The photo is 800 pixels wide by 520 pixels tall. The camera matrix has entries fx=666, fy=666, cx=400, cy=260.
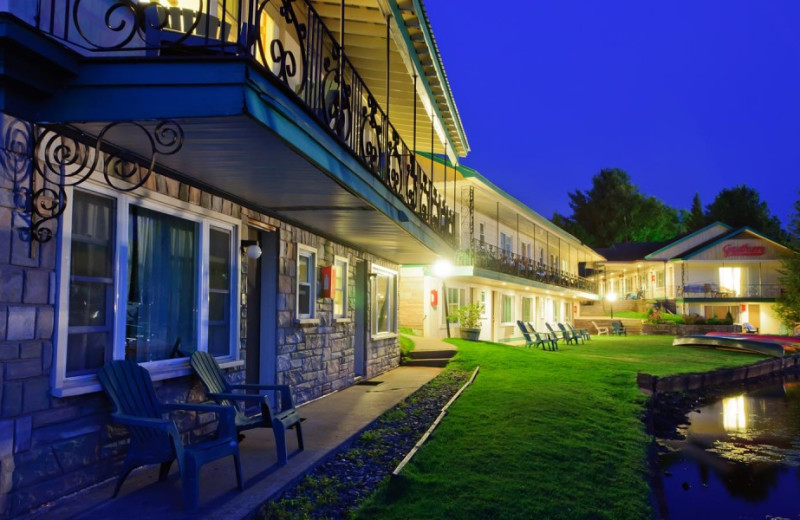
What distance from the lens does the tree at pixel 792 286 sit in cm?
3934

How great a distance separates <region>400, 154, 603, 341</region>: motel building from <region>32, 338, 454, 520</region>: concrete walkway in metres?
7.78

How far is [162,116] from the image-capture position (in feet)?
13.6

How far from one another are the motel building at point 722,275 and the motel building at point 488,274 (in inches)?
481

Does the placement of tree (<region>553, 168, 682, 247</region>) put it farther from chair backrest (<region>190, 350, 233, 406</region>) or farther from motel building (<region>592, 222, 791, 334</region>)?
chair backrest (<region>190, 350, 233, 406</region>)

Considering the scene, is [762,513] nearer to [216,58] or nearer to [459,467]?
[459,467]

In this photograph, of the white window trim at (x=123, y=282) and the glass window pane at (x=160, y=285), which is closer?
the white window trim at (x=123, y=282)

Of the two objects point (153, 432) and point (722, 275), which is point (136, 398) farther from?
point (722, 275)

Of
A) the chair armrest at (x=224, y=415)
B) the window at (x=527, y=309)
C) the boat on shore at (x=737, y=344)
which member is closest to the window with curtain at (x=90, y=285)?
the chair armrest at (x=224, y=415)

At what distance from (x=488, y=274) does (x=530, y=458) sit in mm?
16113

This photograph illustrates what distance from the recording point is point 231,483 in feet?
17.7

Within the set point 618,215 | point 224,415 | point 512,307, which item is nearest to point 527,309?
point 512,307

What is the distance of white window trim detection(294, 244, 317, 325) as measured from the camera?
9336mm

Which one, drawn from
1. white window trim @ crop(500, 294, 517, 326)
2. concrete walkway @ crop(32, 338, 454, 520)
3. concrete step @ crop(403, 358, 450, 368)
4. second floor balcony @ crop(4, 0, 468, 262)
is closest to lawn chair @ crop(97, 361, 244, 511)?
concrete walkway @ crop(32, 338, 454, 520)

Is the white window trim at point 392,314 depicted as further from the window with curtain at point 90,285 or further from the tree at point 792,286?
the tree at point 792,286
